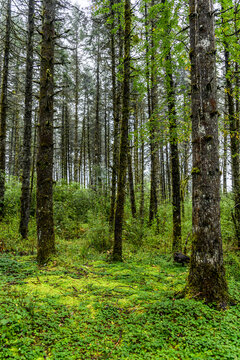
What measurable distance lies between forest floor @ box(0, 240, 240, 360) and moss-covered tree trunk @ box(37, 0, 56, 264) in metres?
1.11

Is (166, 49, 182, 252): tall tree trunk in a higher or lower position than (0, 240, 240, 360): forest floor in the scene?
higher

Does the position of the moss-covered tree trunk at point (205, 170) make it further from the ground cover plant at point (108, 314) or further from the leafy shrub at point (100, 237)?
the leafy shrub at point (100, 237)

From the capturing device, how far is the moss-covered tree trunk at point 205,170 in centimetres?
329

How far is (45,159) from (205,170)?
413 centimetres

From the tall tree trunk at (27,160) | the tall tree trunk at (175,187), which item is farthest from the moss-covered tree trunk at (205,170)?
the tall tree trunk at (27,160)

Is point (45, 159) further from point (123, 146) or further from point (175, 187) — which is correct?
point (175, 187)

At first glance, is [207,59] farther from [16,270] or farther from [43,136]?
[16,270]

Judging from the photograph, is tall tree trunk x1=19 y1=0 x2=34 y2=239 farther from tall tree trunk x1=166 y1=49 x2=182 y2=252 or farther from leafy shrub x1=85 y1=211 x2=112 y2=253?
tall tree trunk x1=166 y1=49 x2=182 y2=252

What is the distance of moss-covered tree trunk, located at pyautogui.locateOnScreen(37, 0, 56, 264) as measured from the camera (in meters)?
5.66

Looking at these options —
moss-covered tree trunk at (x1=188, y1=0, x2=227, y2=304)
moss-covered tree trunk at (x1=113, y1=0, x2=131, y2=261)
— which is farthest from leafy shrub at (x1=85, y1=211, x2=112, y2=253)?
moss-covered tree trunk at (x1=188, y1=0, x2=227, y2=304)

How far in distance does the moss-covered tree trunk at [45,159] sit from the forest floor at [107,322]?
1.11 metres

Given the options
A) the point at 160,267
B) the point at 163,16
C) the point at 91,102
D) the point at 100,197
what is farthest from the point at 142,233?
the point at 91,102

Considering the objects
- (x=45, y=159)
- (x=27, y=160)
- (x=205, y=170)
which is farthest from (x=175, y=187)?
(x=27, y=160)

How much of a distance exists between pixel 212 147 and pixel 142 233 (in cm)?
583
